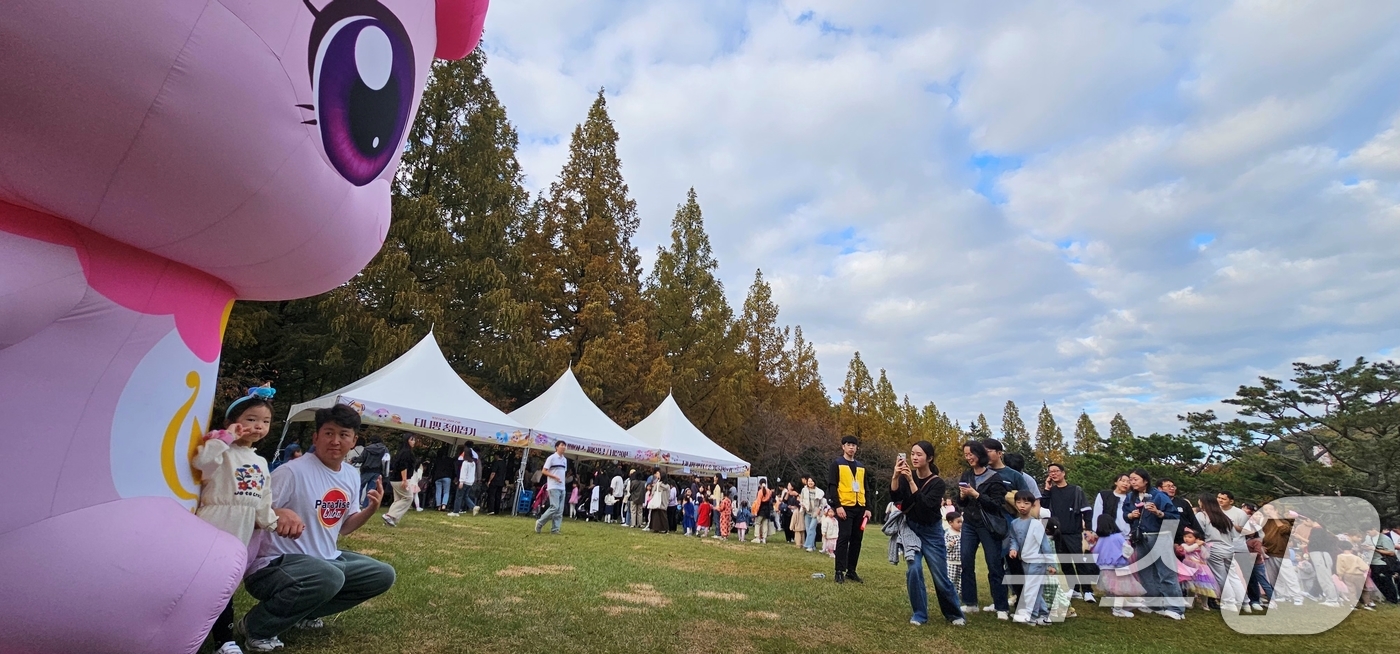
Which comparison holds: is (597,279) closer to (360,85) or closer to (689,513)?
(689,513)

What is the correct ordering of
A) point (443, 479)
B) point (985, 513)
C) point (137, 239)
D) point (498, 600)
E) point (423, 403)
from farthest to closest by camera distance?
point (443, 479)
point (423, 403)
point (985, 513)
point (498, 600)
point (137, 239)

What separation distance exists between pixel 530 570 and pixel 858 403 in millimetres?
35085

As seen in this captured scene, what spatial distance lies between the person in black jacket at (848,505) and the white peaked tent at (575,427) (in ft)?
29.3

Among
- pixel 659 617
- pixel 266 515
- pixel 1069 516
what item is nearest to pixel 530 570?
pixel 659 617

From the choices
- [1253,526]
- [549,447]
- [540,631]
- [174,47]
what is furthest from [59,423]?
[549,447]

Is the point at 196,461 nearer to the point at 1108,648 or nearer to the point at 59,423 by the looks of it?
the point at 59,423

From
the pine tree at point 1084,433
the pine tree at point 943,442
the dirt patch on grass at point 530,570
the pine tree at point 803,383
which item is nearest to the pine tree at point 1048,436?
the pine tree at point 1084,433

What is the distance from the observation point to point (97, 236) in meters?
2.21

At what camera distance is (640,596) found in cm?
577

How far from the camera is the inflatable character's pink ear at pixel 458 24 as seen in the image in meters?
3.26

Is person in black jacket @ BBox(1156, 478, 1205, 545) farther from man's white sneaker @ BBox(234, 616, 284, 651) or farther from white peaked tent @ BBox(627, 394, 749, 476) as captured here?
white peaked tent @ BBox(627, 394, 749, 476)

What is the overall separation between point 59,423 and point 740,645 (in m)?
3.70

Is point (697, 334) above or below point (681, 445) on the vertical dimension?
above
